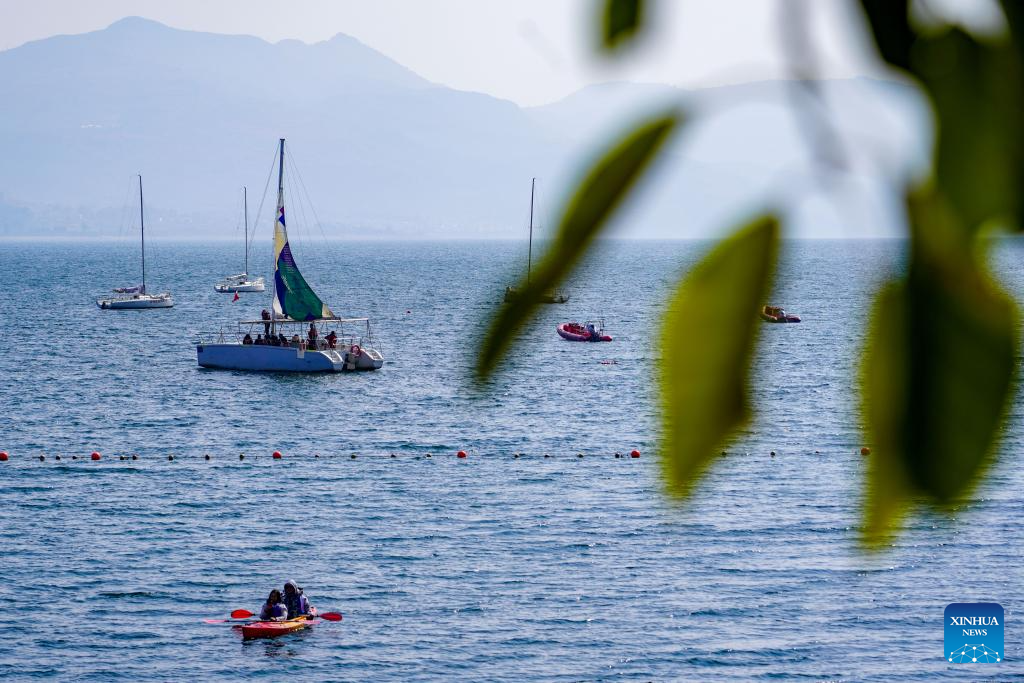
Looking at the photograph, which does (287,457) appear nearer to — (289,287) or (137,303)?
(289,287)

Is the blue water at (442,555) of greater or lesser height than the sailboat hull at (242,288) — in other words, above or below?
below

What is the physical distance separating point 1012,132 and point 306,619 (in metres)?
40.5

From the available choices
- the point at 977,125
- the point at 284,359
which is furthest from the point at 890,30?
the point at 284,359

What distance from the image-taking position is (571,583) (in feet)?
140

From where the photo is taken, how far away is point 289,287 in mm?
83312

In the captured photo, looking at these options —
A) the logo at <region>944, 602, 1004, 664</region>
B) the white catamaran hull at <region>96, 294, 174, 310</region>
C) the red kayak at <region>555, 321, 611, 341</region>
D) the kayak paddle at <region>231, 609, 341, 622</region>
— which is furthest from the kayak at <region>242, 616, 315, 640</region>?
the white catamaran hull at <region>96, 294, 174, 310</region>

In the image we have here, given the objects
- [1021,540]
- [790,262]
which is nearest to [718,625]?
[1021,540]

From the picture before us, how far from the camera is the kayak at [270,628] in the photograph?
3874 cm

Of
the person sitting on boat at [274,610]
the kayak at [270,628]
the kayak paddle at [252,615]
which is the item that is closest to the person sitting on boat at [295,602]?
the kayak at [270,628]

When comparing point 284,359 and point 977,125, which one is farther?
point 284,359

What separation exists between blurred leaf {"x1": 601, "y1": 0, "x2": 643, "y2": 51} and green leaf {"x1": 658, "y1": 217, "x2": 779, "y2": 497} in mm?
135

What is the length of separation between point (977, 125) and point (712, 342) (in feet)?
0.60

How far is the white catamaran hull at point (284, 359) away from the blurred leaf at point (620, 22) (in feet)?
289

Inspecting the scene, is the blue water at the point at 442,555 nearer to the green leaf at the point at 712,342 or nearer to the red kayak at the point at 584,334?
the green leaf at the point at 712,342
